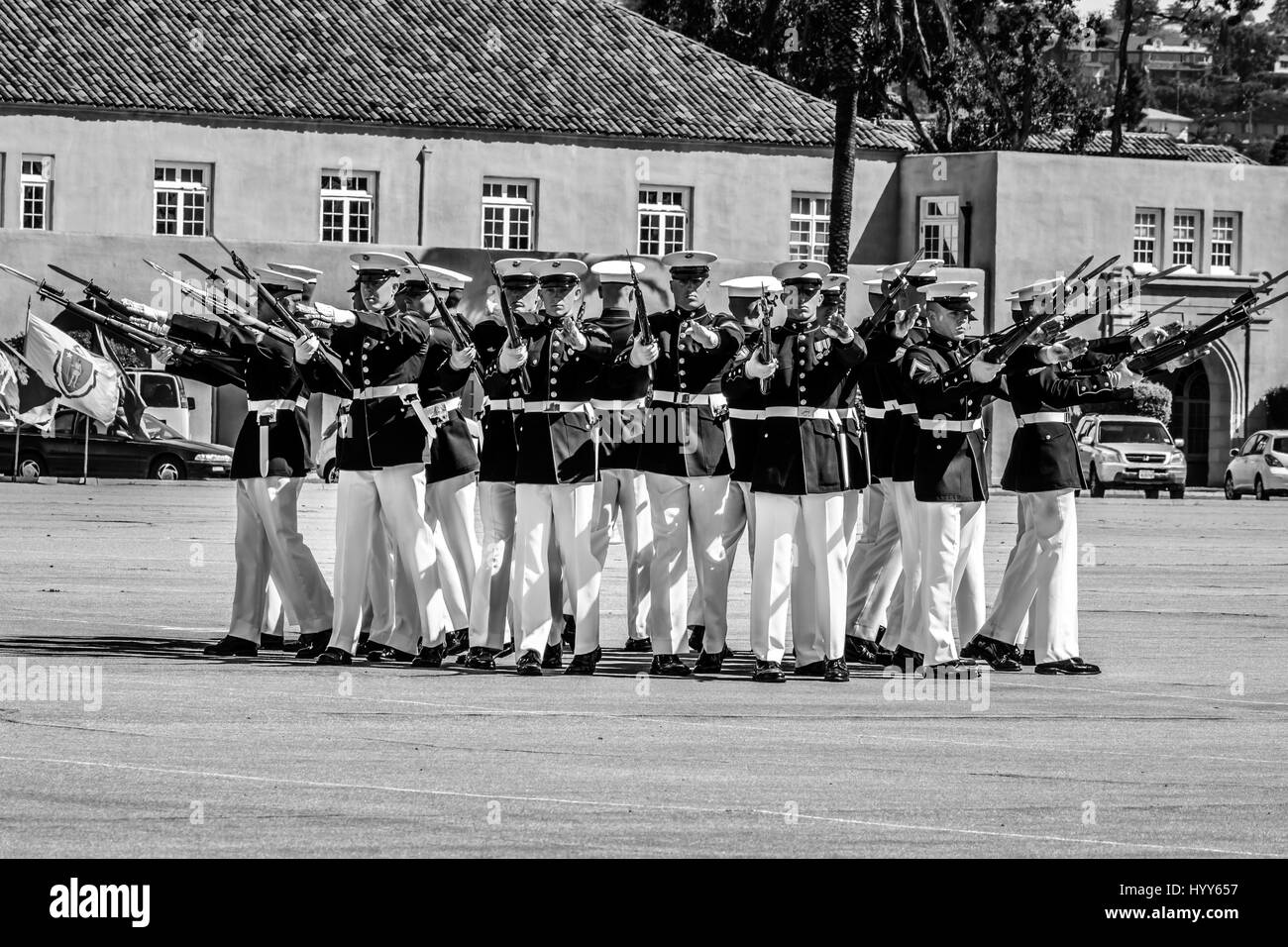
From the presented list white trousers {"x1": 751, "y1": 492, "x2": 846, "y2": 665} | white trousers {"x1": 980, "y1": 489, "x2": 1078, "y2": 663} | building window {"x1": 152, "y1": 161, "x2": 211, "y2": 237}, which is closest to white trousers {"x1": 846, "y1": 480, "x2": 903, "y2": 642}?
white trousers {"x1": 980, "y1": 489, "x2": 1078, "y2": 663}

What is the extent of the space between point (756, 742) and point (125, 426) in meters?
30.1

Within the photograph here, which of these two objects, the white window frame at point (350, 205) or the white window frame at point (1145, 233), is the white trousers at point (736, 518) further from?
the white window frame at point (1145, 233)

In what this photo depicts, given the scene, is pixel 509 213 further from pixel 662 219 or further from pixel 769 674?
pixel 769 674

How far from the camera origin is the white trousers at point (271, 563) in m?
13.7

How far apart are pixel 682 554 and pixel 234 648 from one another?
2.76 meters

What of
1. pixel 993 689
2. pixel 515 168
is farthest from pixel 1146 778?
pixel 515 168

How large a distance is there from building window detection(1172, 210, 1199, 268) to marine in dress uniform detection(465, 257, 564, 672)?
41.7m

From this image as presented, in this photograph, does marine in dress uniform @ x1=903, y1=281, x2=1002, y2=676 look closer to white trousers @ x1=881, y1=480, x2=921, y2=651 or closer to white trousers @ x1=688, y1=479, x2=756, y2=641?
white trousers @ x1=881, y1=480, x2=921, y2=651

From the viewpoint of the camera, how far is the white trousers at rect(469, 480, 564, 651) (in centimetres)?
1330

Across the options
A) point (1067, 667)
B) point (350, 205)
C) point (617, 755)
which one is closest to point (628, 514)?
point (1067, 667)

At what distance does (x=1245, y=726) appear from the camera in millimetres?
11414

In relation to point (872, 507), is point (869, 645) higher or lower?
lower

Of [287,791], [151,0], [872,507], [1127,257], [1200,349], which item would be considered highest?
[151,0]

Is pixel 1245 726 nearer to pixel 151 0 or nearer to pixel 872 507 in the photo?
pixel 872 507
